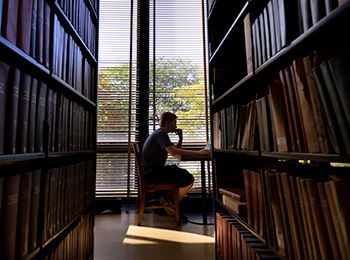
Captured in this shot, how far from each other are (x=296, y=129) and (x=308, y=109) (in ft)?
0.28

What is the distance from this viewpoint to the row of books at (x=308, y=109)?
60cm

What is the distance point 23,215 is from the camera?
0.90 m

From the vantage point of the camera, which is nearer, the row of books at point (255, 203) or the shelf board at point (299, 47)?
the shelf board at point (299, 47)

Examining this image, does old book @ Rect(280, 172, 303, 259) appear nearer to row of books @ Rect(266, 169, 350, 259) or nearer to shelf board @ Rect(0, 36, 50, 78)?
row of books @ Rect(266, 169, 350, 259)

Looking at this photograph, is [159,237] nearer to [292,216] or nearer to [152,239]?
[152,239]

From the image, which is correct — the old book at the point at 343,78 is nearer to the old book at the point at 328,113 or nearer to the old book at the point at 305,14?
the old book at the point at 328,113

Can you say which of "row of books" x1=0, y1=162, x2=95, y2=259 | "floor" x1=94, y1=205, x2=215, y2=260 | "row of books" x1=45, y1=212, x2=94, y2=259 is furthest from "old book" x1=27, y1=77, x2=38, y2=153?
"floor" x1=94, y1=205, x2=215, y2=260

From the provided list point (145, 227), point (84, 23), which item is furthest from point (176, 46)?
point (145, 227)

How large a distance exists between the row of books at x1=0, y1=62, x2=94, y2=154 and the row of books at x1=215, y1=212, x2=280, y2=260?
98cm

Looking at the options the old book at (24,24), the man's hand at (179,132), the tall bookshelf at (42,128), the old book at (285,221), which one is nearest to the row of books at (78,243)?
the tall bookshelf at (42,128)

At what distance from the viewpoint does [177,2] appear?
3756mm

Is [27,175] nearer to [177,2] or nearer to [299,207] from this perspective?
[299,207]

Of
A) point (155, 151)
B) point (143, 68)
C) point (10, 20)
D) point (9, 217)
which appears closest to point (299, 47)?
point (10, 20)

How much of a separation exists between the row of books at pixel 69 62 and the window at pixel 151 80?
168 cm
